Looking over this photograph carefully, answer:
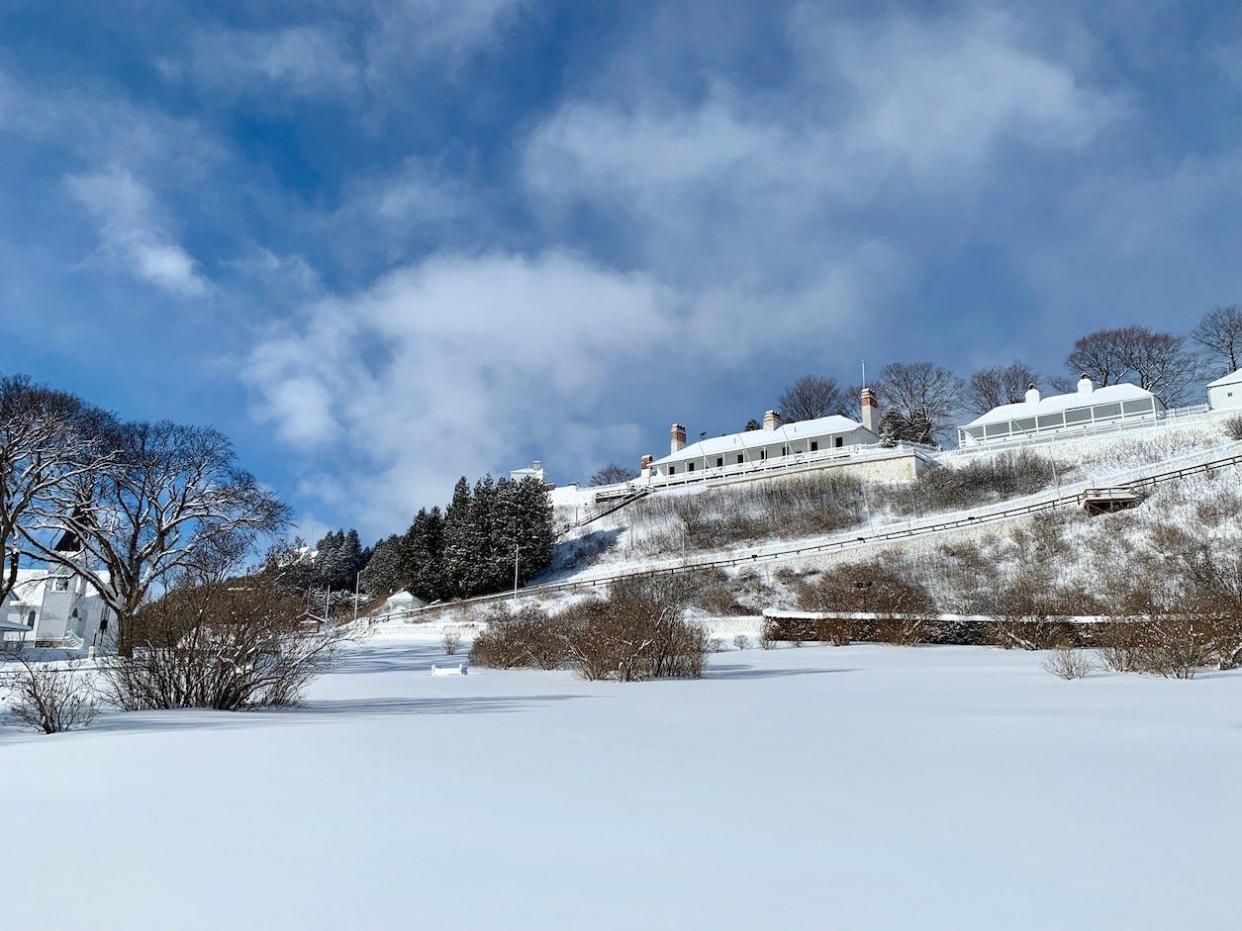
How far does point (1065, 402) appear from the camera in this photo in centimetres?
5081

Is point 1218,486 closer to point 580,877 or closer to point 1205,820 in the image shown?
point 1205,820

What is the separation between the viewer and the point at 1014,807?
12.5ft

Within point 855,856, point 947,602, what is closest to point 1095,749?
point 855,856

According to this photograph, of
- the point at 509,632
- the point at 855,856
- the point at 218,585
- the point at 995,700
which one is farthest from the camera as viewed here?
the point at 509,632

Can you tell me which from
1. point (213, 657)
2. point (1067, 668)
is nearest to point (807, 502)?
point (1067, 668)

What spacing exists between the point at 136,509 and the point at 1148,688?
28.0m

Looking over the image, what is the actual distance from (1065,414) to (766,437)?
66.7ft

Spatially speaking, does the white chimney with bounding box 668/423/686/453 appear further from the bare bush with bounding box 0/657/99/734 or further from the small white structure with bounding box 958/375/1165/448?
the bare bush with bounding box 0/657/99/734

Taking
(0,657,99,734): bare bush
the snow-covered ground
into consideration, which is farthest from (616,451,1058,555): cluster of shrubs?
(0,657,99,734): bare bush

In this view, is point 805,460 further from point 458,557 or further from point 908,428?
point 458,557

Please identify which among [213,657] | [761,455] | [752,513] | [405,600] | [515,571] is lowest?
[213,657]

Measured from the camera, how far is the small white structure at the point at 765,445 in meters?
56.8

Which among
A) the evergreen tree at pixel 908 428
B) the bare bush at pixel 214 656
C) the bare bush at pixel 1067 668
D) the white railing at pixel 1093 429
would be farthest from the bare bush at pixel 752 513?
the bare bush at pixel 214 656

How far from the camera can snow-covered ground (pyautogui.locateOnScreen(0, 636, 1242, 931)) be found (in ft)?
8.30
